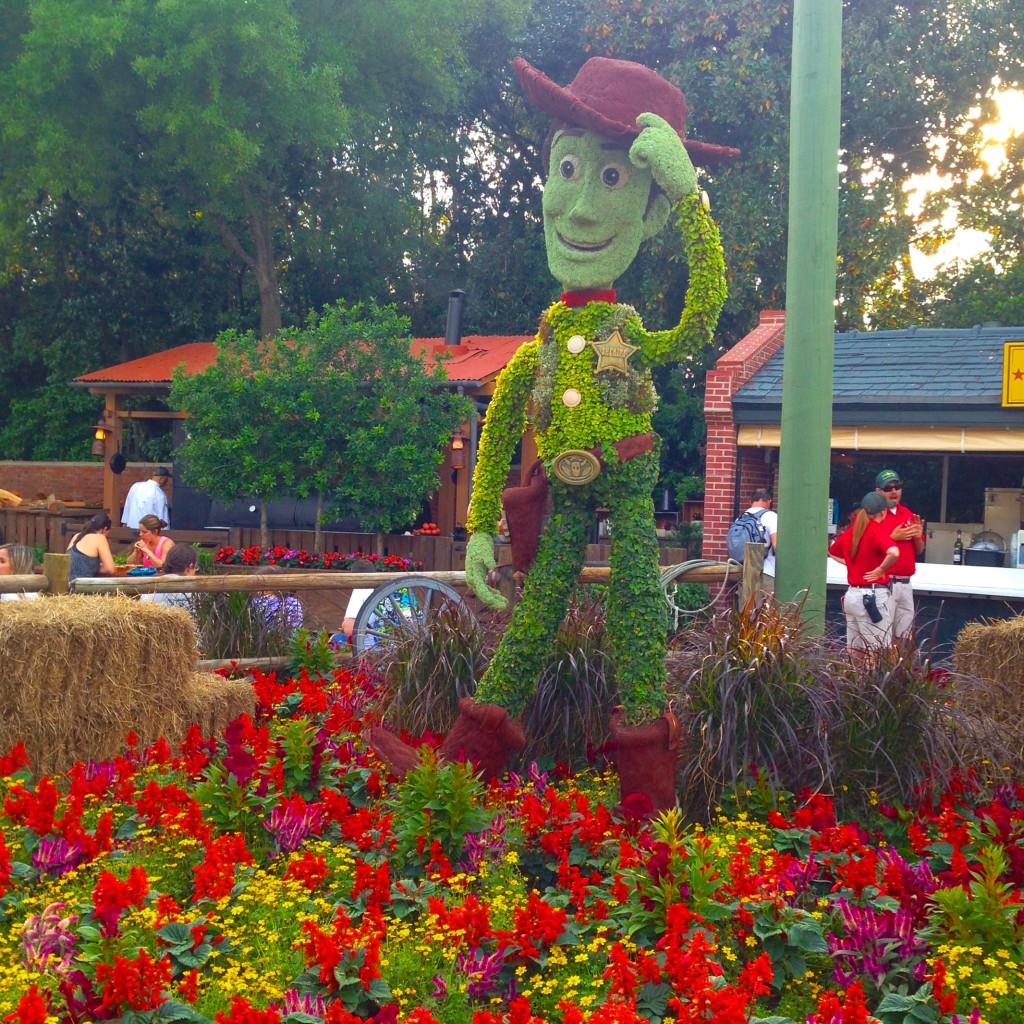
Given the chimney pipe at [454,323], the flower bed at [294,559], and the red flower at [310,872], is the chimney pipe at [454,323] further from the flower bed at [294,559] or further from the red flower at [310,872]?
the red flower at [310,872]

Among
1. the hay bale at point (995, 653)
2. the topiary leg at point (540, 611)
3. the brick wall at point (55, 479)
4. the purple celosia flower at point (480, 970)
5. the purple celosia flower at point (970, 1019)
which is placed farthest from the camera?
the brick wall at point (55, 479)

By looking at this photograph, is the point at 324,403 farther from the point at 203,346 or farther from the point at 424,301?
the point at 424,301

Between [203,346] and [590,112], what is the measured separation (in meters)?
15.7

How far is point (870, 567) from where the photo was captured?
26.8ft

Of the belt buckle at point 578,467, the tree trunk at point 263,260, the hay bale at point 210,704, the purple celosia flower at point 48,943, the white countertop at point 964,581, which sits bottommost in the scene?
the purple celosia flower at point 48,943

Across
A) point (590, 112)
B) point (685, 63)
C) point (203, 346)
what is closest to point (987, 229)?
point (685, 63)

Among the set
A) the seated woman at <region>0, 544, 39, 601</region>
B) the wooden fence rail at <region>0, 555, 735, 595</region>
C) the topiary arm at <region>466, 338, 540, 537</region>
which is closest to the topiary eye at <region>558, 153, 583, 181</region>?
the topiary arm at <region>466, 338, 540, 537</region>

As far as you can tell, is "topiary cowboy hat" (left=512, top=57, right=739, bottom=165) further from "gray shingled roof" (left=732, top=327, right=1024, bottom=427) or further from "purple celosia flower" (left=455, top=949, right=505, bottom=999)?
"gray shingled roof" (left=732, top=327, right=1024, bottom=427)

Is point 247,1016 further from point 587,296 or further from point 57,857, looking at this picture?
point 587,296

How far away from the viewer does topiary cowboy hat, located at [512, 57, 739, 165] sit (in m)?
5.05

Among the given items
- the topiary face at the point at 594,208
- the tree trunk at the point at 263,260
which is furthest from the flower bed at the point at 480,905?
the tree trunk at the point at 263,260

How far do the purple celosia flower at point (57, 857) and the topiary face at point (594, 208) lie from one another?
304cm

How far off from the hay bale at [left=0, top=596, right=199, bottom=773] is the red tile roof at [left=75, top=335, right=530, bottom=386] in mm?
9023

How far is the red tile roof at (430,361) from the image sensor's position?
50.7ft
